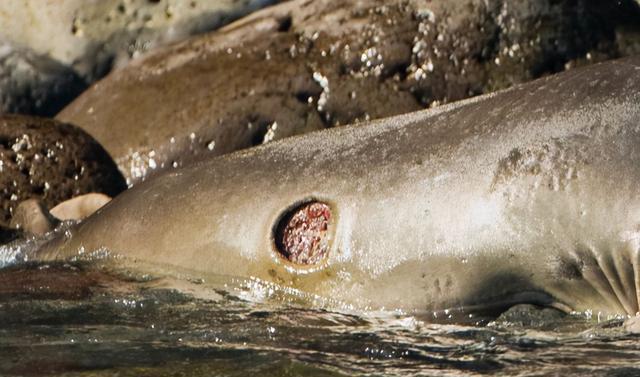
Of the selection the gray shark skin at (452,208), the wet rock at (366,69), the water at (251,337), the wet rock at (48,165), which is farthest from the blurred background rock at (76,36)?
the water at (251,337)

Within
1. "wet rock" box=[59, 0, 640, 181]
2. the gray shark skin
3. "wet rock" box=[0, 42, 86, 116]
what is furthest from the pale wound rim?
"wet rock" box=[0, 42, 86, 116]

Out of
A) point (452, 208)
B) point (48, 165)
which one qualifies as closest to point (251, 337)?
point (452, 208)

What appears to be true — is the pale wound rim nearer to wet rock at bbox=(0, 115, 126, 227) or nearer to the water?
the water

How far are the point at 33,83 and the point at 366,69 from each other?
2141mm

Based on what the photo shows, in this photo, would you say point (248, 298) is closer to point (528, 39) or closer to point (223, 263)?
point (223, 263)

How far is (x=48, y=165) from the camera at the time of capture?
6.57 metres

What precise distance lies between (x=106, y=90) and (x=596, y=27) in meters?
2.68

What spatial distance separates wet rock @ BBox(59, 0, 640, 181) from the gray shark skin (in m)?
1.67

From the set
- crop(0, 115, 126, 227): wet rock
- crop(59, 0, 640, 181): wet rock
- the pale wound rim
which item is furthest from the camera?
crop(59, 0, 640, 181): wet rock

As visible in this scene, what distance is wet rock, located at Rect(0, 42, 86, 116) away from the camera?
25.1 feet

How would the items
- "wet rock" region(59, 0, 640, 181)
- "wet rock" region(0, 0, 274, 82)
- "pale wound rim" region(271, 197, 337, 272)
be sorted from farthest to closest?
"wet rock" region(0, 0, 274, 82)
"wet rock" region(59, 0, 640, 181)
"pale wound rim" region(271, 197, 337, 272)

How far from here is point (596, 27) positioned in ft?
22.3

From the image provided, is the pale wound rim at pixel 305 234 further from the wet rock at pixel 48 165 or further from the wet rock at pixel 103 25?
the wet rock at pixel 103 25

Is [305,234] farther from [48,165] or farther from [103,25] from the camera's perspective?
[103,25]
